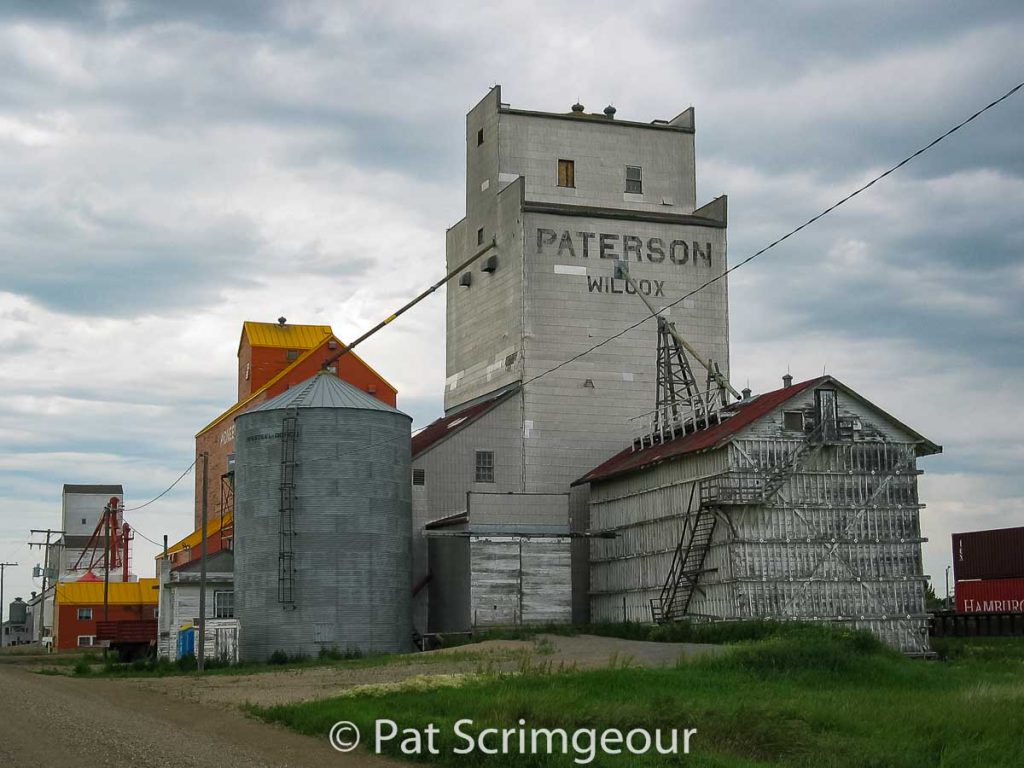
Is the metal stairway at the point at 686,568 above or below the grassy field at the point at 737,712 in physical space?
above

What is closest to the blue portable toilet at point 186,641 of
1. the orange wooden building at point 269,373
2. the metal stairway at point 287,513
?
the metal stairway at point 287,513

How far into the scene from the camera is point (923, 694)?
2917 cm

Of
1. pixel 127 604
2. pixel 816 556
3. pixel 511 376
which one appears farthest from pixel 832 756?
pixel 127 604

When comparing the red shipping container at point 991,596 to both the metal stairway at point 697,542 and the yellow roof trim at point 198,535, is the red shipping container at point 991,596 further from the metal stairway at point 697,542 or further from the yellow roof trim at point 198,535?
the yellow roof trim at point 198,535

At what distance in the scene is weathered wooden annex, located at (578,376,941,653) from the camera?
4247 cm

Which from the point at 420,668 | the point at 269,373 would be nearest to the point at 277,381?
the point at 269,373

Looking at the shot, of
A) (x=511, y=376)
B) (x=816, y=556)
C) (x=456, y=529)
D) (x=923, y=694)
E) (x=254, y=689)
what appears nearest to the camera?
(x=923, y=694)

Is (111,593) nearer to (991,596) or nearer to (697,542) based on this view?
(697,542)

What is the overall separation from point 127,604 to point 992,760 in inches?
2737

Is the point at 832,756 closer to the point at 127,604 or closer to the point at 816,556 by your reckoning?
the point at 816,556

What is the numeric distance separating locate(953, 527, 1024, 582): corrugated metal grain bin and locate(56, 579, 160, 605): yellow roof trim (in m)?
48.2

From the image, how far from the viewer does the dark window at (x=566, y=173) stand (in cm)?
6028

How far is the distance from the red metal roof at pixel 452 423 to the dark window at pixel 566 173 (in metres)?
10.5

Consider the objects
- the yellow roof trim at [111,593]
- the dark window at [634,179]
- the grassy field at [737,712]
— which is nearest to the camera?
the grassy field at [737,712]
